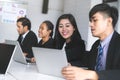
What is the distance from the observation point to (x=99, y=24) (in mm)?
1753

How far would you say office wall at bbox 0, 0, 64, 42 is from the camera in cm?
579

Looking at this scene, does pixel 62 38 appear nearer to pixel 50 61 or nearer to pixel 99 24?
pixel 50 61

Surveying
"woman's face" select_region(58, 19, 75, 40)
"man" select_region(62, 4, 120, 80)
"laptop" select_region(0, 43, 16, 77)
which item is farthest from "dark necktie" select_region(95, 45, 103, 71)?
"woman's face" select_region(58, 19, 75, 40)

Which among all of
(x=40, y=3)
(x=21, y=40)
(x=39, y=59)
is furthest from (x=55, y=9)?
(x=39, y=59)

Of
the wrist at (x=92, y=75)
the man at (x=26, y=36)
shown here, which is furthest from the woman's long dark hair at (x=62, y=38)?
the wrist at (x=92, y=75)

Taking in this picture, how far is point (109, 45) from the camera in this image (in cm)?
170

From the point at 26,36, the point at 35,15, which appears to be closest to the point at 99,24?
the point at 26,36

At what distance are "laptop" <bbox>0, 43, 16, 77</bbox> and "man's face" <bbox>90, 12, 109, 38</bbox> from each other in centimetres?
69

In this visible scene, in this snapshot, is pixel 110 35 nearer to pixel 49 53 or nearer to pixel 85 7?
pixel 49 53

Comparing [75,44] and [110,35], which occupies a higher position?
[110,35]

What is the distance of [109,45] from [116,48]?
71 mm

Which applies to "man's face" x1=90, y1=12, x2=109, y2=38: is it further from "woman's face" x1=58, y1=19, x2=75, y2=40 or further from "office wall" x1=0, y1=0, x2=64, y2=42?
"office wall" x1=0, y1=0, x2=64, y2=42

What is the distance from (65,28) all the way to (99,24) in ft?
3.31

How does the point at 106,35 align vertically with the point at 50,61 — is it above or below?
above
